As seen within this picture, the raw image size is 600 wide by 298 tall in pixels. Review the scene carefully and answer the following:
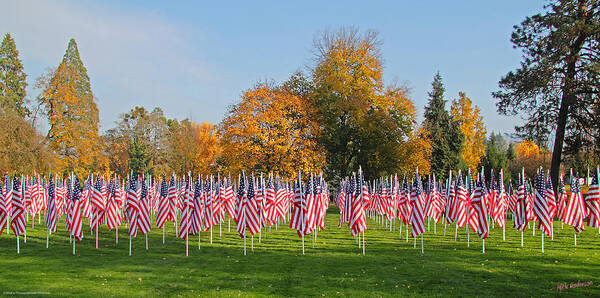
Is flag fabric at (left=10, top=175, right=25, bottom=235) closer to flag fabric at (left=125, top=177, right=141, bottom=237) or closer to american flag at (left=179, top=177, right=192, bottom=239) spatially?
flag fabric at (left=125, top=177, right=141, bottom=237)

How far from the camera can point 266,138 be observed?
4144cm

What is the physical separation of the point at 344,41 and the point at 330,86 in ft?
18.1

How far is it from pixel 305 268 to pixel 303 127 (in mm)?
30195

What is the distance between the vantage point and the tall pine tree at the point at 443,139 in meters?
61.5

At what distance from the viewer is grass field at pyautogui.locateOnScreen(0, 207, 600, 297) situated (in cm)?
1268

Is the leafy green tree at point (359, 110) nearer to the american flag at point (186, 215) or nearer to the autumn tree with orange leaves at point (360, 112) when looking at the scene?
the autumn tree with orange leaves at point (360, 112)

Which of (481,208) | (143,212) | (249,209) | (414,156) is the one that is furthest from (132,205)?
(414,156)

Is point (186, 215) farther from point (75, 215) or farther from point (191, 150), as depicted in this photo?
point (191, 150)

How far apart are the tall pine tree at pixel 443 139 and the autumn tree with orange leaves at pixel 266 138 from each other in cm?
2292

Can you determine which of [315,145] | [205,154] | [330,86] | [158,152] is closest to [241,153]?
[315,145]

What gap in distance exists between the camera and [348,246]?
20.8m

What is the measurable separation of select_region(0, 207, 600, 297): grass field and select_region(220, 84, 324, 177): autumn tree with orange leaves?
18811mm

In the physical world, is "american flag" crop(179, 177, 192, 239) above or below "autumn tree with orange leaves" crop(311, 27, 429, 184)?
below

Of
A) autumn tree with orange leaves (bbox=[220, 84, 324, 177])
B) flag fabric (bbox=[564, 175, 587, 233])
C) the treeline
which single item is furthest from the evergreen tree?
flag fabric (bbox=[564, 175, 587, 233])
